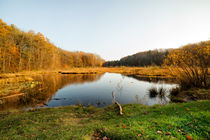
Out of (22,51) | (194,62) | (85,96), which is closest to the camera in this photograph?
(194,62)

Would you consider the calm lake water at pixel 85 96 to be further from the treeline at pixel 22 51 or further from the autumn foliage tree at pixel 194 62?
the treeline at pixel 22 51

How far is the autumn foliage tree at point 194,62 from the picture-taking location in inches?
345

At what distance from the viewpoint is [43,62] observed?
39688 millimetres

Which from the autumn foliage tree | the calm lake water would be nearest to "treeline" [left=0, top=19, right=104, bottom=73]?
the calm lake water

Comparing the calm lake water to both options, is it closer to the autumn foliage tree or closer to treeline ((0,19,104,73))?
the autumn foliage tree

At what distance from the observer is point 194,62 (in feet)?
31.0

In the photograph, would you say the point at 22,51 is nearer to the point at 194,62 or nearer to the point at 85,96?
the point at 85,96

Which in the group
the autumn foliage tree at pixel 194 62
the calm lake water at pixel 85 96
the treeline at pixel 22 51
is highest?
the treeline at pixel 22 51

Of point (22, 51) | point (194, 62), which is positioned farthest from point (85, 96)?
point (22, 51)

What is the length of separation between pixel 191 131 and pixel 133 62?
274 feet

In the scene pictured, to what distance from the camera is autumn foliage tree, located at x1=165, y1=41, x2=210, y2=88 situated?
28.8 ft

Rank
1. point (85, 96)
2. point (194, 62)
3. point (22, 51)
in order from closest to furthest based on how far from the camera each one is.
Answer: point (194, 62) < point (85, 96) < point (22, 51)

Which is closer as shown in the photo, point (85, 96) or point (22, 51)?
point (85, 96)

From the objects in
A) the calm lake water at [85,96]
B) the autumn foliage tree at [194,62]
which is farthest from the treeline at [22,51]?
the autumn foliage tree at [194,62]
